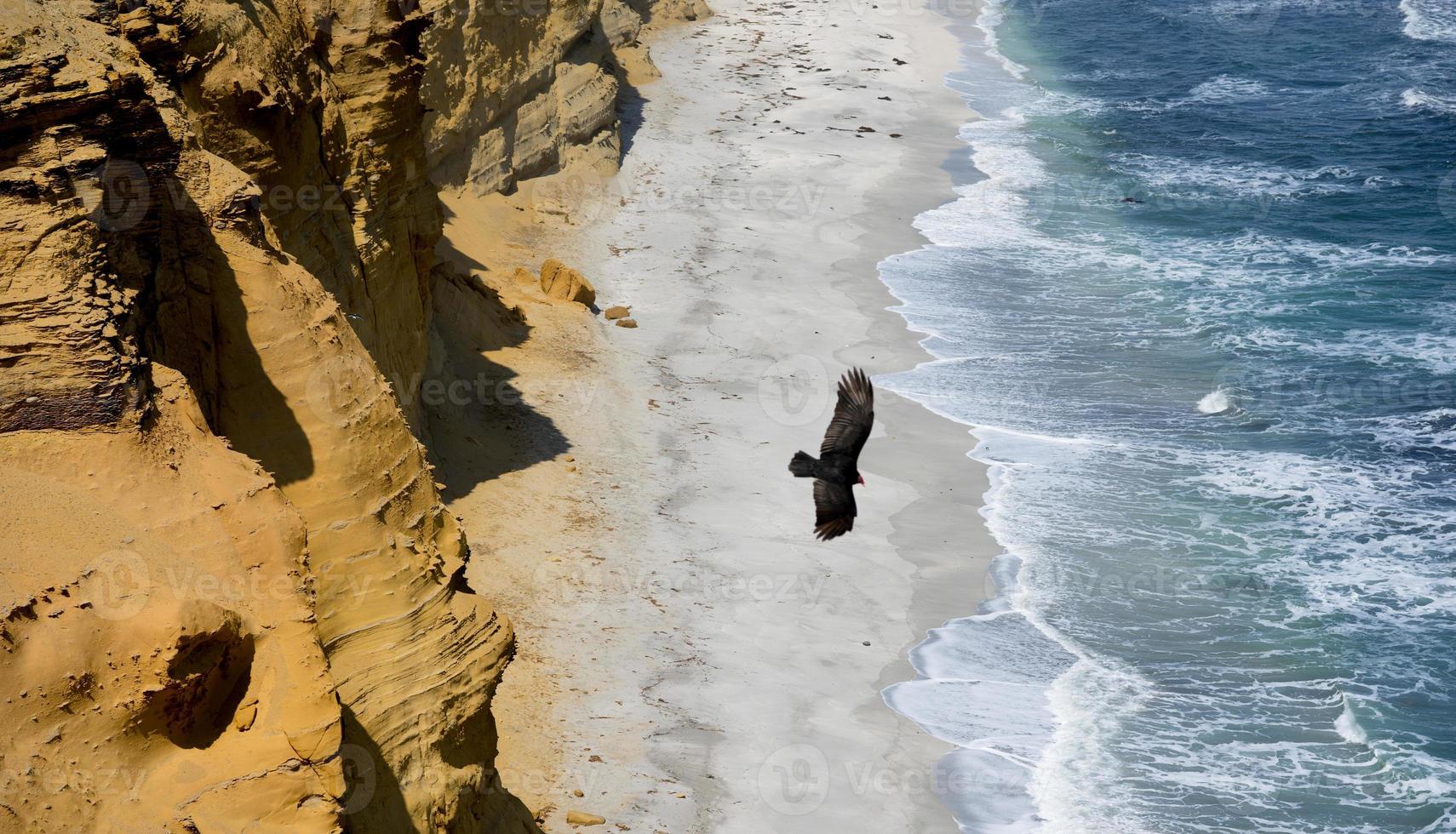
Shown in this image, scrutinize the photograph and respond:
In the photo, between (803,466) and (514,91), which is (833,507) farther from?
(514,91)

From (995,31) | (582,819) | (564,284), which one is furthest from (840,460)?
(995,31)

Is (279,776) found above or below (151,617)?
below

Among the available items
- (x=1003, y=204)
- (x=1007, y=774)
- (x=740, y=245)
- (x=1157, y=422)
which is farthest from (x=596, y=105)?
(x=1007, y=774)

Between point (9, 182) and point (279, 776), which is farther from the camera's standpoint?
point (9, 182)

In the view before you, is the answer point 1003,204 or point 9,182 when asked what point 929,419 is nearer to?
point 1003,204

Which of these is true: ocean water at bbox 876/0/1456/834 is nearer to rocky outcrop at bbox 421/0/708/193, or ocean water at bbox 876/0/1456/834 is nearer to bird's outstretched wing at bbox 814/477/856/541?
bird's outstretched wing at bbox 814/477/856/541

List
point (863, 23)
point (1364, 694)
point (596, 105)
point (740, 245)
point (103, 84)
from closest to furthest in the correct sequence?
point (103, 84)
point (1364, 694)
point (740, 245)
point (596, 105)
point (863, 23)

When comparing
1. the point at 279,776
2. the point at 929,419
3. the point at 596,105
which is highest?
the point at 279,776
